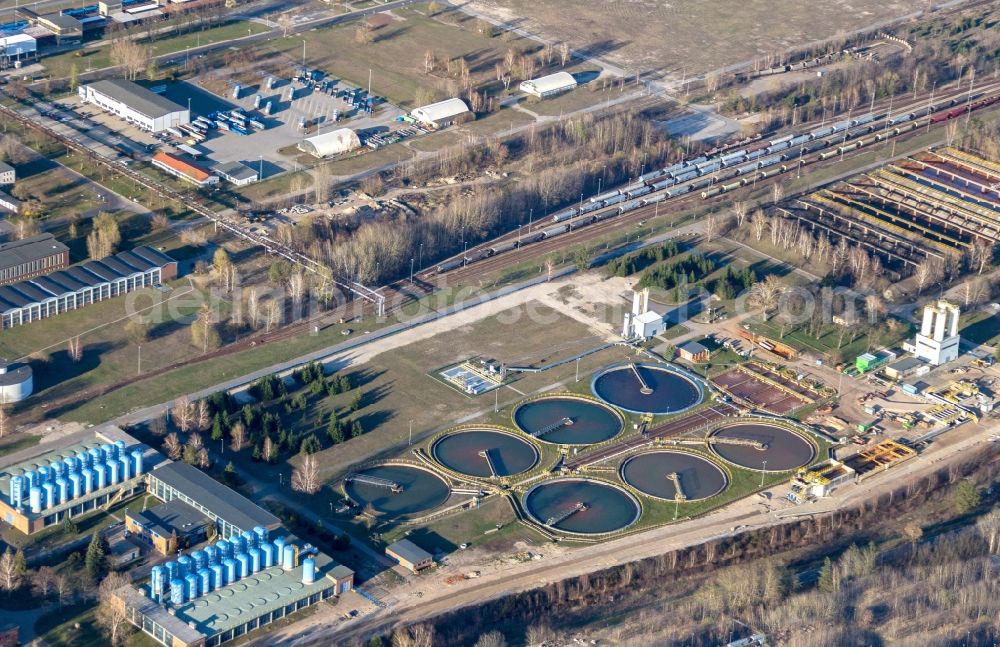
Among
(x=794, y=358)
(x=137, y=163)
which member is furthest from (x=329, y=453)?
(x=137, y=163)

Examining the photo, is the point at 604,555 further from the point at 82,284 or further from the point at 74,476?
the point at 82,284

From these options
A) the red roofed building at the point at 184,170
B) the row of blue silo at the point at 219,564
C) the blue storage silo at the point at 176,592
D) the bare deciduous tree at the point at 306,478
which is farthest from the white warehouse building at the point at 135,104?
the blue storage silo at the point at 176,592

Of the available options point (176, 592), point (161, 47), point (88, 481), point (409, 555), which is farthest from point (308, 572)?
point (161, 47)

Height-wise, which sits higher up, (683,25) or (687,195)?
(683,25)

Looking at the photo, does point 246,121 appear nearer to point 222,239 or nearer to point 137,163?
point 137,163

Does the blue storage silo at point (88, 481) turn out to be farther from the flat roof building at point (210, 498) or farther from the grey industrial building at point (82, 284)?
the grey industrial building at point (82, 284)
